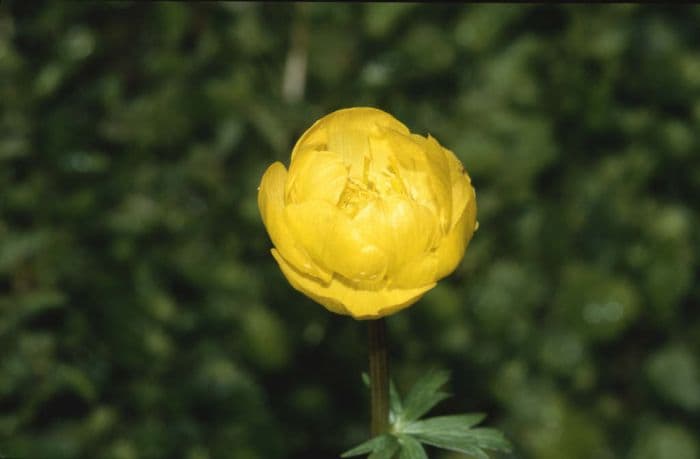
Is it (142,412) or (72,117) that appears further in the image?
(72,117)

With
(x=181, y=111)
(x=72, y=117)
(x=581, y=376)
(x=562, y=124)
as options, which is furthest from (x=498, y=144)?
(x=72, y=117)

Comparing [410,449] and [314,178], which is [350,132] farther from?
[410,449]

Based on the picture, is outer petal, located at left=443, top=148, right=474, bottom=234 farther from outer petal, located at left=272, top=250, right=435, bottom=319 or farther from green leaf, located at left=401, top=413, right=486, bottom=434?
green leaf, located at left=401, top=413, right=486, bottom=434

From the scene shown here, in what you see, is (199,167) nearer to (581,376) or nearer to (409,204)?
(581,376)

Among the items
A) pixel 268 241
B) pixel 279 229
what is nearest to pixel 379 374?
pixel 279 229

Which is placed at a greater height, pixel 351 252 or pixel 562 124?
pixel 562 124

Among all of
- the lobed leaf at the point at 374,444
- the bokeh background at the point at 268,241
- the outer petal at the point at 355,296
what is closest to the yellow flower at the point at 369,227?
the outer petal at the point at 355,296
